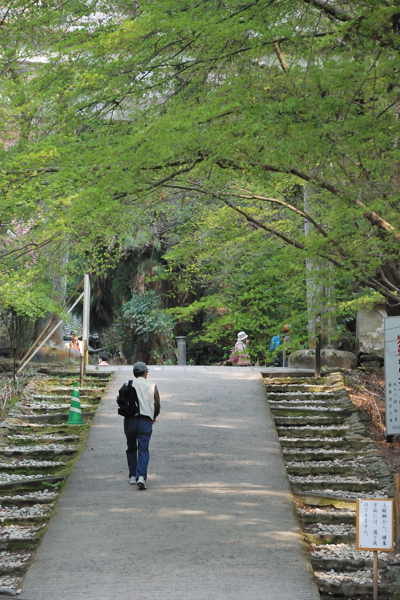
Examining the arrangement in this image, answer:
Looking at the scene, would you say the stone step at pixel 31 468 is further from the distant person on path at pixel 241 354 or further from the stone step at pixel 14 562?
the distant person on path at pixel 241 354

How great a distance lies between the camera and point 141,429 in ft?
27.7

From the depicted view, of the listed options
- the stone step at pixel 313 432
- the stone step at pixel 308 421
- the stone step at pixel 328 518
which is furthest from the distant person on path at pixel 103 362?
the stone step at pixel 328 518

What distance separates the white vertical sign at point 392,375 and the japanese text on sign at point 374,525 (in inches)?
125

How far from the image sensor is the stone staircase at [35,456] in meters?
6.93

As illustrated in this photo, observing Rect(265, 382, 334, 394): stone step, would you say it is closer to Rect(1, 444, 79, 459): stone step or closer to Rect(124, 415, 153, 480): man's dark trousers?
Rect(1, 444, 79, 459): stone step

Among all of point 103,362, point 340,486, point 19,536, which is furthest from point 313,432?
point 103,362

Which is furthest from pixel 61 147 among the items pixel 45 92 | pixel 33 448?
pixel 33 448

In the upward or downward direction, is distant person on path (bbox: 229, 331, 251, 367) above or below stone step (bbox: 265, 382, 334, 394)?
above

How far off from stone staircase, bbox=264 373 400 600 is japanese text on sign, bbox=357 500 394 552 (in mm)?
455

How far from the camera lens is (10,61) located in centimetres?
1012

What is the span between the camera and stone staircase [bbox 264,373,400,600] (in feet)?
20.6

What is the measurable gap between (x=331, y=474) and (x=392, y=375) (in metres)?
1.50

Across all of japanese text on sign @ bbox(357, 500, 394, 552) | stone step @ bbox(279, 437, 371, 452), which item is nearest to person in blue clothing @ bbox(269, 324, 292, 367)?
stone step @ bbox(279, 437, 371, 452)

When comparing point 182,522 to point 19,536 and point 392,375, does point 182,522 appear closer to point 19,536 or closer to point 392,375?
point 19,536
